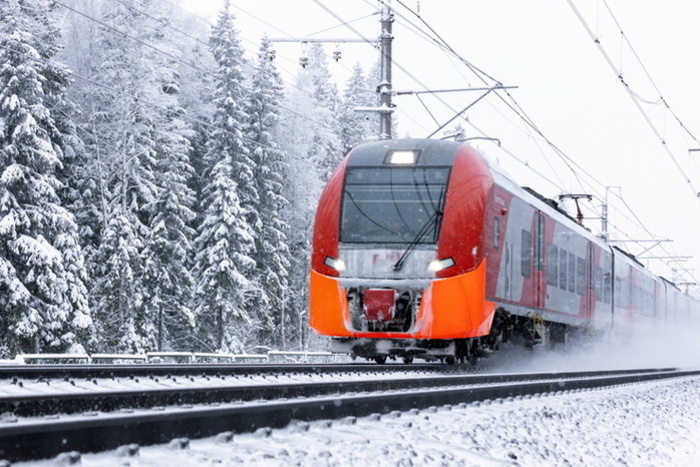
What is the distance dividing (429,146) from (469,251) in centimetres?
186

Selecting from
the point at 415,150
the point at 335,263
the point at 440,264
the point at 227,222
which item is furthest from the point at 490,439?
the point at 227,222

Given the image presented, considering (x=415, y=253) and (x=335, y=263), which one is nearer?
(x=415, y=253)

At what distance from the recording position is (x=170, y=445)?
14.8 ft

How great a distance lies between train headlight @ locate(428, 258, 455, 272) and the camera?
1276 centimetres

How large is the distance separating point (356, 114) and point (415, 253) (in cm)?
3956

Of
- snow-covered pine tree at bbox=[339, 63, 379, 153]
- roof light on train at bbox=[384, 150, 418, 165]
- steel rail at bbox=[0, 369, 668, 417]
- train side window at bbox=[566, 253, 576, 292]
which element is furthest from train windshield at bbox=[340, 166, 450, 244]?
snow-covered pine tree at bbox=[339, 63, 379, 153]

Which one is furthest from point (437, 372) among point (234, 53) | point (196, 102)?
point (196, 102)

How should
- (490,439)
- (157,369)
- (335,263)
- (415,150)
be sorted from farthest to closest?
(415,150)
(335,263)
(157,369)
(490,439)

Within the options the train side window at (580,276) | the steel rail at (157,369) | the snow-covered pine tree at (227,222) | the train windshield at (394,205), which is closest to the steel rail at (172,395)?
the steel rail at (157,369)

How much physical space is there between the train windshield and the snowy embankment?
348 centimetres

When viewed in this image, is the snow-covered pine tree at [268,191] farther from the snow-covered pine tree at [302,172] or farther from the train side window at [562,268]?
the train side window at [562,268]

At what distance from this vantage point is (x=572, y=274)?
19.3m

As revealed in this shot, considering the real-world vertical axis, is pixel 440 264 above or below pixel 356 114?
below

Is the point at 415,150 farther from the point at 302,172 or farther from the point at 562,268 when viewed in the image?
the point at 302,172
